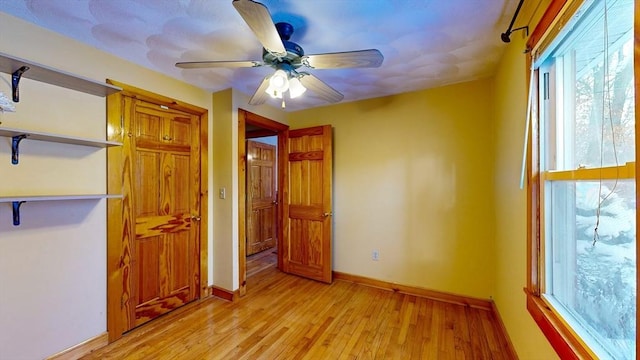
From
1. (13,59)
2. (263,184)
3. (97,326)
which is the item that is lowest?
(97,326)

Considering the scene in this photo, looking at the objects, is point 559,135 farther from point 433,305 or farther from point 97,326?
point 97,326

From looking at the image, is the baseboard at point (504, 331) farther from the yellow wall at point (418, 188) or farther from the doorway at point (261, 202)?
the doorway at point (261, 202)

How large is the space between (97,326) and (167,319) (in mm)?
527

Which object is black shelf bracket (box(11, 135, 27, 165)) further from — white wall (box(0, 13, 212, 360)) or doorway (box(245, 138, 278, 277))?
doorway (box(245, 138, 278, 277))

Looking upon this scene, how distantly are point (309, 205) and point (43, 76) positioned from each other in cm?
258

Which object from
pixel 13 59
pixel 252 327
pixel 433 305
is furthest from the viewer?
pixel 433 305

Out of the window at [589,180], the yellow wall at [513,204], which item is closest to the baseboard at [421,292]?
the yellow wall at [513,204]

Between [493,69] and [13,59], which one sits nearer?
[13,59]

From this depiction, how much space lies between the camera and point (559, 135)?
1.20 meters

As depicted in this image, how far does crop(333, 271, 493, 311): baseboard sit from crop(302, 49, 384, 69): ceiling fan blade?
8.02 feet

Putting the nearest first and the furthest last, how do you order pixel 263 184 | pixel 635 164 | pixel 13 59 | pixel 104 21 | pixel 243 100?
1. pixel 635 164
2. pixel 13 59
3. pixel 104 21
4. pixel 243 100
5. pixel 263 184

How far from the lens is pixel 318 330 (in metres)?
2.14

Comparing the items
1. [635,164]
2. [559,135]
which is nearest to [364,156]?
[559,135]

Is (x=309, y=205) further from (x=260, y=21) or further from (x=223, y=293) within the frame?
(x=260, y=21)
